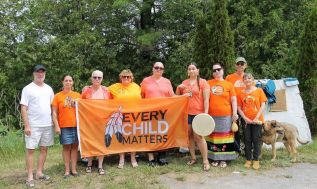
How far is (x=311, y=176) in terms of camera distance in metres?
6.85

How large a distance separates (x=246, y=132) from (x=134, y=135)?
81.5 inches

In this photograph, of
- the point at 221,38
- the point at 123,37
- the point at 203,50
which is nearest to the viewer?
the point at 221,38

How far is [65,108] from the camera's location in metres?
6.89

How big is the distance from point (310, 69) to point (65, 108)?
7.12m

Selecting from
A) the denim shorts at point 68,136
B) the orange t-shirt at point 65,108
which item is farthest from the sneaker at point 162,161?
the orange t-shirt at point 65,108

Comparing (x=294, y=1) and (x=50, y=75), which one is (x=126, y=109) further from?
(x=294, y=1)

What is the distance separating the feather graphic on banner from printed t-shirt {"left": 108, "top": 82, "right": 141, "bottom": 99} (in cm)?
23

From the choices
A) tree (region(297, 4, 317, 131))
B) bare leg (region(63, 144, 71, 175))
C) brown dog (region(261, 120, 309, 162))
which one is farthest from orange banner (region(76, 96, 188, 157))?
tree (region(297, 4, 317, 131))

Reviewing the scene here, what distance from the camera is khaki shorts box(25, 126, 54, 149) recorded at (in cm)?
664

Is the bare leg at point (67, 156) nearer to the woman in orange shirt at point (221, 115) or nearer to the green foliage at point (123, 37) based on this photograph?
the woman in orange shirt at point (221, 115)

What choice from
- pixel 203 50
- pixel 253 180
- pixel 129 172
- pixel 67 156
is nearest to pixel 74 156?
pixel 67 156

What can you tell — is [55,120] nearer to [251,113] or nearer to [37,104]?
[37,104]

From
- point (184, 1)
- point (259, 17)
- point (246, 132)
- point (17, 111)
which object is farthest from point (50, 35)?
point (246, 132)

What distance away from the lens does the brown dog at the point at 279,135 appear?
300 inches
